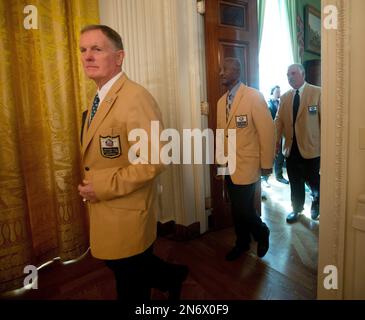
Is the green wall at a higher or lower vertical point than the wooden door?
higher

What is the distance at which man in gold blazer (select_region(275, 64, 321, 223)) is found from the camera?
2670 millimetres

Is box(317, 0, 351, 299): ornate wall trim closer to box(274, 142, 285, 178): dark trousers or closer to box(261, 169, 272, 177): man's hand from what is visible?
box(261, 169, 272, 177): man's hand

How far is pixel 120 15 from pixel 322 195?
2323 mm

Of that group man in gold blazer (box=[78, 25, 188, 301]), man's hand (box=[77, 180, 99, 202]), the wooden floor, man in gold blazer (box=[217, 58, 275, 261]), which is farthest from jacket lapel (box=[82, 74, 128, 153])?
the wooden floor

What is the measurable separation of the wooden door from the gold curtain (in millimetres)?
1076

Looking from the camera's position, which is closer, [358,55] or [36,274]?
[358,55]

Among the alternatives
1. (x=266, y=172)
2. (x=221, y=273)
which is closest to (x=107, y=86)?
(x=266, y=172)

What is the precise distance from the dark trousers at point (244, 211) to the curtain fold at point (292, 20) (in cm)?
381

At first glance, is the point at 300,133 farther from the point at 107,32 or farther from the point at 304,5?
the point at 304,5

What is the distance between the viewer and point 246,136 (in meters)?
1.95

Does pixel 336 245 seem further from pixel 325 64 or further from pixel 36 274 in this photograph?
pixel 36 274

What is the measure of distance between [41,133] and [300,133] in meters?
2.46
